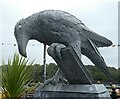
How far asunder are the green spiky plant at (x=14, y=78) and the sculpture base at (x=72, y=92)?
2441mm

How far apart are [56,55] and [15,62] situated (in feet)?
9.69

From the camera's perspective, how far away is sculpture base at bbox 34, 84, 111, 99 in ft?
16.0

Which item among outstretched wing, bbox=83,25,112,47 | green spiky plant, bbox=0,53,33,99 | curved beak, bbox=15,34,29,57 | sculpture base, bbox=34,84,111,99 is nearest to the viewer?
sculpture base, bbox=34,84,111,99

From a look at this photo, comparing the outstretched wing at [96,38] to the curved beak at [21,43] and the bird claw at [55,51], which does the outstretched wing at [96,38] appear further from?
the curved beak at [21,43]

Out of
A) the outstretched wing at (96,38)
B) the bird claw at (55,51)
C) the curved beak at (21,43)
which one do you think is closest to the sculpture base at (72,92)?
the bird claw at (55,51)

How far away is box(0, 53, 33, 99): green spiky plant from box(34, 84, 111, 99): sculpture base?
2.44 m

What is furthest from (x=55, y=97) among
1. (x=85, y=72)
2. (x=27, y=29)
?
(x=27, y=29)

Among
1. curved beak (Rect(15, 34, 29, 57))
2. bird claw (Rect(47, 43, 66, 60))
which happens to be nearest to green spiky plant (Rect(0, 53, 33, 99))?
curved beak (Rect(15, 34, 29, 57))

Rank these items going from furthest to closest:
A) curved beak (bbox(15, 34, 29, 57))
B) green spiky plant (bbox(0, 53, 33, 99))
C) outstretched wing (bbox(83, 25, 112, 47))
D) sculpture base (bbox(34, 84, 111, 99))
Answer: green spiky plant (bbox(0, 53, 33, 99)) < outstretched wing (bbox(83, 25, 112, 47)) < curved beak (bbox(15, 34, 29, 57)) < sculpture base (bbox(34, 84, 111, 99))

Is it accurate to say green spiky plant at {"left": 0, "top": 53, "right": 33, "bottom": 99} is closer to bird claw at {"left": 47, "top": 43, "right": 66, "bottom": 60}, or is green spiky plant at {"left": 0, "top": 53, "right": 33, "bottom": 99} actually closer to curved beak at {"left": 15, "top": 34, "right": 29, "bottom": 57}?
curved beak at {"left": 15, "top": 34, "right": 29, "bottom": 57}

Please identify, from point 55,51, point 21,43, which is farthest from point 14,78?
point 55,51

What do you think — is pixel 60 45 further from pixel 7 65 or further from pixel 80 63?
pixel 7 65

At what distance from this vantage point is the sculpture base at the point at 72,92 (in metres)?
4.89

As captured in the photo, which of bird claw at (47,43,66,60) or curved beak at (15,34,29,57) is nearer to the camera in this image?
bird claw at (47,43,66,60)
